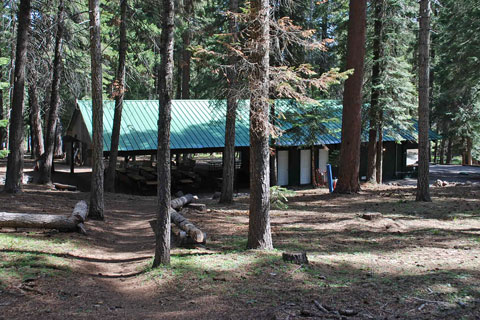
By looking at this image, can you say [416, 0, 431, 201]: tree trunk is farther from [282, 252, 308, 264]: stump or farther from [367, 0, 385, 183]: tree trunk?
[282, 252, 308, 264]: stump

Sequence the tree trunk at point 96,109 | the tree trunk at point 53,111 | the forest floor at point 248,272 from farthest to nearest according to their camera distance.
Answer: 1. the tree trunk at point 53,111
2. the tree trunk at point 96,109
3. the forest floor at point 248,272

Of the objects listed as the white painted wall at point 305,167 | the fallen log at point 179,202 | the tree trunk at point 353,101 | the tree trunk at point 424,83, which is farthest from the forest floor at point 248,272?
the white painted wall at point 305,167

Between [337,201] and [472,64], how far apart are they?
10.9m

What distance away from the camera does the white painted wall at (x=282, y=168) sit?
80.9 ft

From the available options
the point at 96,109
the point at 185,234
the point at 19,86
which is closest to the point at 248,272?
the point at 185,234

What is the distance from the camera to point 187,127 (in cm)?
2355

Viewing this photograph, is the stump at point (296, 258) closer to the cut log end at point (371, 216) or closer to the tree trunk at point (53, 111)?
the cut log end at point (371, 216)

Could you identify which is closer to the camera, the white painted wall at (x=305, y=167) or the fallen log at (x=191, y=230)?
the fallen log at (x=191, y=230)

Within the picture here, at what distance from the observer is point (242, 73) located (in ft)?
A: 28.5

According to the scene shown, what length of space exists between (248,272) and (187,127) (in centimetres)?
1698

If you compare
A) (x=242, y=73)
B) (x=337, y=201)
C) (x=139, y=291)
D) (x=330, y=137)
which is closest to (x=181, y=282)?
(x=139, y=291)

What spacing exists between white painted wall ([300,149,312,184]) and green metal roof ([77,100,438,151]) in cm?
158

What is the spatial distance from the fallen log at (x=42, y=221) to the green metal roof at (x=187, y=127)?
1067cm

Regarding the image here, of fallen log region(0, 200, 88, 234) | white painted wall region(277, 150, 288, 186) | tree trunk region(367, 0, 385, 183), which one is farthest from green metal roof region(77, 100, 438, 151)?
fallen log region(0, 200, 88, 234)
